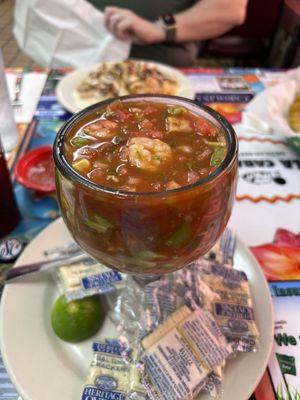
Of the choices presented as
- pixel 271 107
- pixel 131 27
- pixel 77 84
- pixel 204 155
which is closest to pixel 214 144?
pixel 204 155

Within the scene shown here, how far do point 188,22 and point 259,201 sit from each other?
48.0 inches

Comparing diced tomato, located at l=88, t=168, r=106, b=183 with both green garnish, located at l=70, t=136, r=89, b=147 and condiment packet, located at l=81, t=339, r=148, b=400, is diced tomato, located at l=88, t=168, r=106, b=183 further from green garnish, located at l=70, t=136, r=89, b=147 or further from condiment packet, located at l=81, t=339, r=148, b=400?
condiment packet, located at l=81, t=339, r=148, b=400

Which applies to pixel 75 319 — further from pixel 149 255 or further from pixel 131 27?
pixel 131 27

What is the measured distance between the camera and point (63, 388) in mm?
629

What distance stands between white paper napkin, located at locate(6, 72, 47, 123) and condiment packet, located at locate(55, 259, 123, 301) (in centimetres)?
71

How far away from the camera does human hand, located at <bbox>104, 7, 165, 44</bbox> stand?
1.72 m

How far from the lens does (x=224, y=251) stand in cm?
85

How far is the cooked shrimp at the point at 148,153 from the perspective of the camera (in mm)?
581

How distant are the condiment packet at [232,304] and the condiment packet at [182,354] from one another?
0.09 feet

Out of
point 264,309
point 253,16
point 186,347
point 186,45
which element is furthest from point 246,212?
point 253,16

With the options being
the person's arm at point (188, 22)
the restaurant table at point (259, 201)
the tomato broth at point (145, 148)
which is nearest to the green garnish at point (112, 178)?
the tomato broth at point (145, 148)

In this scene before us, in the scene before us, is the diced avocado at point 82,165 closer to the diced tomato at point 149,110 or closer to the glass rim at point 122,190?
the glass rim at point 122,190

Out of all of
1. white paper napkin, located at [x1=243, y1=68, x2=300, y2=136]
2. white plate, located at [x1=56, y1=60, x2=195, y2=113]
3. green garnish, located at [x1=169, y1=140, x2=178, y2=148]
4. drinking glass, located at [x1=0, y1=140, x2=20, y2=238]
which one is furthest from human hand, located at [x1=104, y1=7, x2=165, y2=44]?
green garnish, located at [x1=169, y1=140, x2=178, y2=148]

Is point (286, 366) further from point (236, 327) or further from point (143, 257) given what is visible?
point (143, 257)
